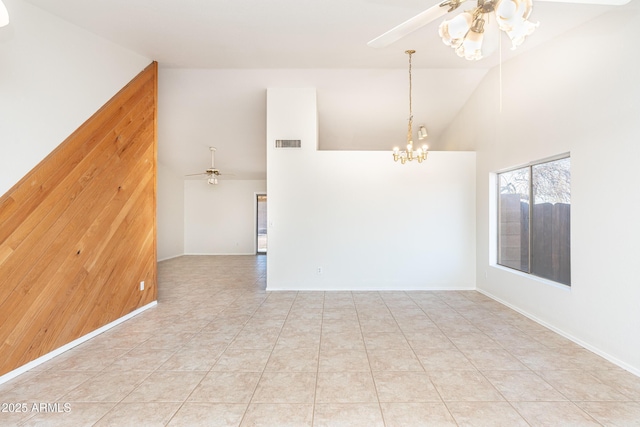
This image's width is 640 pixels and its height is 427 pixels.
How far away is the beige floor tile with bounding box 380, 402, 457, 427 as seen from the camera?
2053 millimetres

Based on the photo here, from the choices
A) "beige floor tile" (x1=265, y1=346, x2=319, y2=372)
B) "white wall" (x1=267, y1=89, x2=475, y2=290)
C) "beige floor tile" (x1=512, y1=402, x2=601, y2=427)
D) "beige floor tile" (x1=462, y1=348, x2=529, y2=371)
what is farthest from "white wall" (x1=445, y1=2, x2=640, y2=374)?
"beige floor tile" (x1=265, y1=346, x2=319, y2=372)

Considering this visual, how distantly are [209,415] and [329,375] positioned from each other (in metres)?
1.00

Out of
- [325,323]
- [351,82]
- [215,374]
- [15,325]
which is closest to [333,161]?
[351,82]

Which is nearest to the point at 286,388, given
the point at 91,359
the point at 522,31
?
the point at 91,359

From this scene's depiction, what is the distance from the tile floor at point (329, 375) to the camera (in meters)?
2.15

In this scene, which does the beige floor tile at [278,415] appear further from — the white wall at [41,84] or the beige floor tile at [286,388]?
→ the white wall at [41,84]

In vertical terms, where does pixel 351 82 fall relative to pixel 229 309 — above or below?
above

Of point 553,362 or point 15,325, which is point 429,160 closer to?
point 553,362

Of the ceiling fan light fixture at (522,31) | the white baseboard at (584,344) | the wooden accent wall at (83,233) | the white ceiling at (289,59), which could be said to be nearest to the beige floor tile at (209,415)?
the wooden accent wall at (83,233)

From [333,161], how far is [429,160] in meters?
1.75

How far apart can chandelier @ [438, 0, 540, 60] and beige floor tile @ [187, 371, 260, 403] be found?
2.87 metres

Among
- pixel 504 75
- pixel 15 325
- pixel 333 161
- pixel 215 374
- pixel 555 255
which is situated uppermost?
pixel 504 75

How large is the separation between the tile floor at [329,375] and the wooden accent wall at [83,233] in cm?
30

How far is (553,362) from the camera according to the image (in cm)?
289
